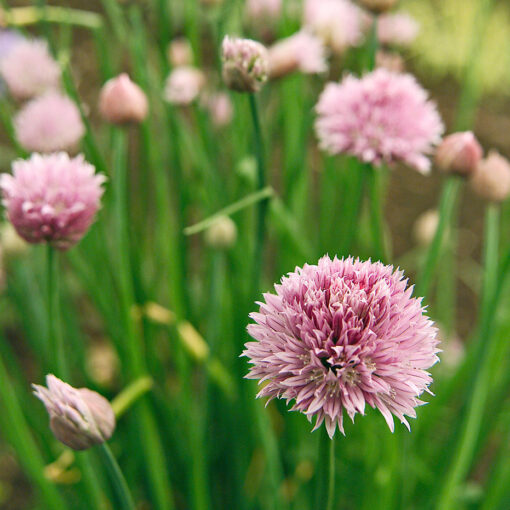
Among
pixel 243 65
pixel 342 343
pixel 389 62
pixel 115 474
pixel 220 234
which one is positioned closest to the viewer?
pixel 342 343

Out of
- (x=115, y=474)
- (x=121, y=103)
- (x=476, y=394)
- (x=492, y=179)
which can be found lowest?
(x=476, y=394)

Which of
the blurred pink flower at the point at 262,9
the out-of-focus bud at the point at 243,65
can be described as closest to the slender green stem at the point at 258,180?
the out-of-focus bud at the point at 243,65

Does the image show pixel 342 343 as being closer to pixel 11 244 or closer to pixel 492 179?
pixel 492 179

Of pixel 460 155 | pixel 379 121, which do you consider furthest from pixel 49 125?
pixel 460 155

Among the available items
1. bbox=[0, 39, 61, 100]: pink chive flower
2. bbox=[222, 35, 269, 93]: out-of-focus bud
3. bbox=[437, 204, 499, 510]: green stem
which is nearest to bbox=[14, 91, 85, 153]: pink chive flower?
bbox=[0, 39, 61, 100]: pink chive flower

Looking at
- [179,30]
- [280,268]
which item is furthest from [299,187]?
[179,30]

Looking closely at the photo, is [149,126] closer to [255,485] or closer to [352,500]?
[255,485]
